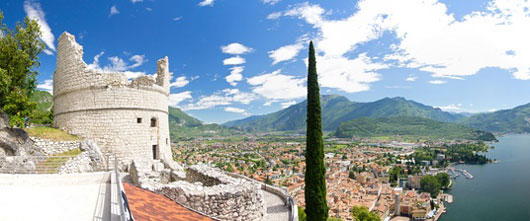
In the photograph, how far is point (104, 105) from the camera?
40.1ft

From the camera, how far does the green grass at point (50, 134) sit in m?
11.4

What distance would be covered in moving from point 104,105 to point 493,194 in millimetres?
76292

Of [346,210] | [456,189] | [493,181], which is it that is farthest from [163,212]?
[493,181]

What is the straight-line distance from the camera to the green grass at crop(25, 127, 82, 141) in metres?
11.4

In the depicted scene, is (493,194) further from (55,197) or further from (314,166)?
(55,197)

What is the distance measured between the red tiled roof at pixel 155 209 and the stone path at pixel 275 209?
3232 millimetres

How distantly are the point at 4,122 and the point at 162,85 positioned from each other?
657cm

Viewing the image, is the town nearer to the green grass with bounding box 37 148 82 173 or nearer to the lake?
the lake

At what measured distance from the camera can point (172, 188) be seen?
21.0ft

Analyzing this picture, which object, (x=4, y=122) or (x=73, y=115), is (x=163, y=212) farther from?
(x=4, y=122)

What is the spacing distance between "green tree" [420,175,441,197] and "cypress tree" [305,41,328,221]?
207 ft

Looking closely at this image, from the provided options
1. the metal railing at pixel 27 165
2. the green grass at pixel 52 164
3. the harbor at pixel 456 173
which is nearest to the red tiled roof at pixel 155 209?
the green grass at pixel 52 164

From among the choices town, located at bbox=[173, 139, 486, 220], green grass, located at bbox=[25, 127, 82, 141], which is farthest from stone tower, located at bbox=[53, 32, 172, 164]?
town, located at bbox=[173, 139, 486, 220]

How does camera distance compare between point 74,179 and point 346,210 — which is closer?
point 74,179
